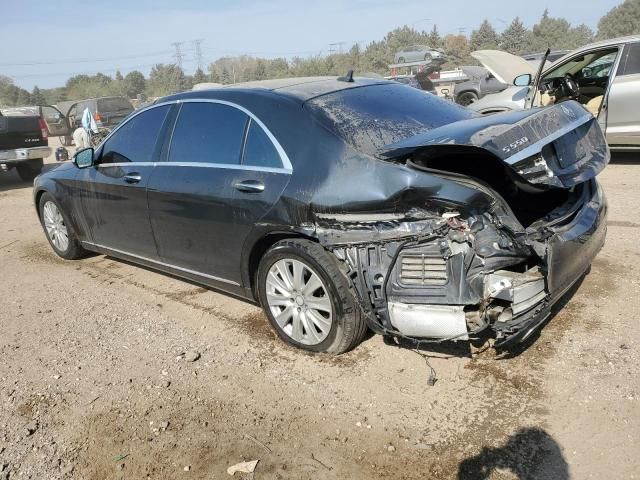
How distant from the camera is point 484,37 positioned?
88.5m

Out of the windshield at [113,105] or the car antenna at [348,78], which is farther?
the windshield at [113,105]

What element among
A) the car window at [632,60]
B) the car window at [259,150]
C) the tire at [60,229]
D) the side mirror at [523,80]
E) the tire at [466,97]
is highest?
the car window at [632,60]

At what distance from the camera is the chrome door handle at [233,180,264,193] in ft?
11.5

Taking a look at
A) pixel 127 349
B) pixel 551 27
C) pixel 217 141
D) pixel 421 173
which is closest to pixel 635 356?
pixel 421 173

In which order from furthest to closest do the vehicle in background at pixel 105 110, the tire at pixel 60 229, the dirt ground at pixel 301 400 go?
1. the vehicle in background at pixel 105 110
2. the tire at pixel 60 229
3. the dirt ground at pixel 301 400

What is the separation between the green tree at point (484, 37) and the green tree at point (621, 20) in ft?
49.9

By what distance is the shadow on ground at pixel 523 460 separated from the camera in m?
2.42

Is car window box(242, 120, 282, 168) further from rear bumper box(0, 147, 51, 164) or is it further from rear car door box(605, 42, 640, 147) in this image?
rear bumper box(0, 147, 51, 164)

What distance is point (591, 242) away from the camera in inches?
129

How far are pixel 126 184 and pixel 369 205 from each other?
7.87 ft

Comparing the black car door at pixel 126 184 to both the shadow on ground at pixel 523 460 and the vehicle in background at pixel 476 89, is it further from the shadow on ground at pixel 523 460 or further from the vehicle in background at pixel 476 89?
the vehicle in background at pixel 476 89

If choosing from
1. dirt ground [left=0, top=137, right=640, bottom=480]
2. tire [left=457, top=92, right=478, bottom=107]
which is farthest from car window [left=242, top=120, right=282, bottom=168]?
tire [left=457, top=92, right=478, bottom=107]

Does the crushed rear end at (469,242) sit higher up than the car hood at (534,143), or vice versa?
the car hood at (534,143)

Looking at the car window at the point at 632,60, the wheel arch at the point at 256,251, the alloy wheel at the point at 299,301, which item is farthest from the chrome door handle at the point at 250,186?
the car window at the point at 632,60
